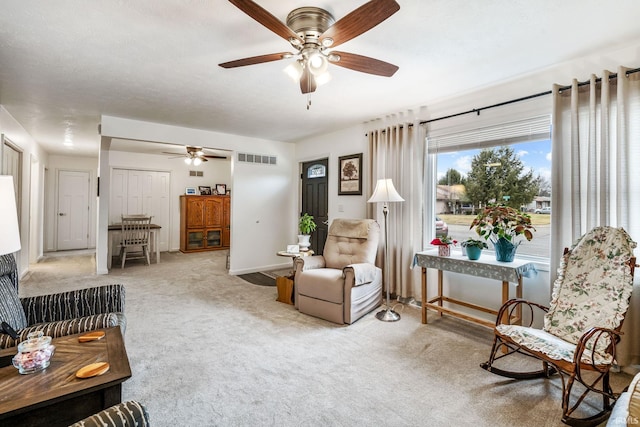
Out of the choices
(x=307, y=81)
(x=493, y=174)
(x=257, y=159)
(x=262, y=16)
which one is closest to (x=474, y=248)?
(x=493, y=174)

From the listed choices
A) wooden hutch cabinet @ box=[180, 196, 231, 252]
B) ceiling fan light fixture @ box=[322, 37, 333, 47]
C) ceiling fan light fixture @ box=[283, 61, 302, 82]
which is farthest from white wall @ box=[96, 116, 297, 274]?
ceiling fan light fixture @ box=[322, 37, 333, 47]

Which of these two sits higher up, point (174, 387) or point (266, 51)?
point (266, 51)

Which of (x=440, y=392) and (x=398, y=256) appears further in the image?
(x=398, y=256)

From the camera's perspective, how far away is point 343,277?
3.18m

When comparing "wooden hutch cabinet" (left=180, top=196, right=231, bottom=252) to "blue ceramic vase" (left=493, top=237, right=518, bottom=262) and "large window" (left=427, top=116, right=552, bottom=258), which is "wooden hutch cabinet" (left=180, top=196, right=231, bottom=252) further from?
"blue ceramic vase" (left=493, top=237, right=518, bottom=262)

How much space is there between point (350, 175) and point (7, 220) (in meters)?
3.90

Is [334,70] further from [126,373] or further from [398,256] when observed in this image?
[126,373]

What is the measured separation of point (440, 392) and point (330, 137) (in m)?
4.01

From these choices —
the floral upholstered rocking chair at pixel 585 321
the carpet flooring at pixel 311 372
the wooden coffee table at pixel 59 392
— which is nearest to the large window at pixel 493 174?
the floral upholstered rocking chair at pixel 585 321

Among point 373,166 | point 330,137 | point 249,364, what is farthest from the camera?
point 330,137

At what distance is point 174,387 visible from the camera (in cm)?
206

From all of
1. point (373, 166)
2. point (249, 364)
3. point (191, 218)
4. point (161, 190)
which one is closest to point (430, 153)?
point (373, 166)

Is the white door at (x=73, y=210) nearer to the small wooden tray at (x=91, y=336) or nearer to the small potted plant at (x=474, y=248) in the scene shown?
the small wooden tray at (x=91, y=336)

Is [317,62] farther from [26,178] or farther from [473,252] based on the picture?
[26,178]
